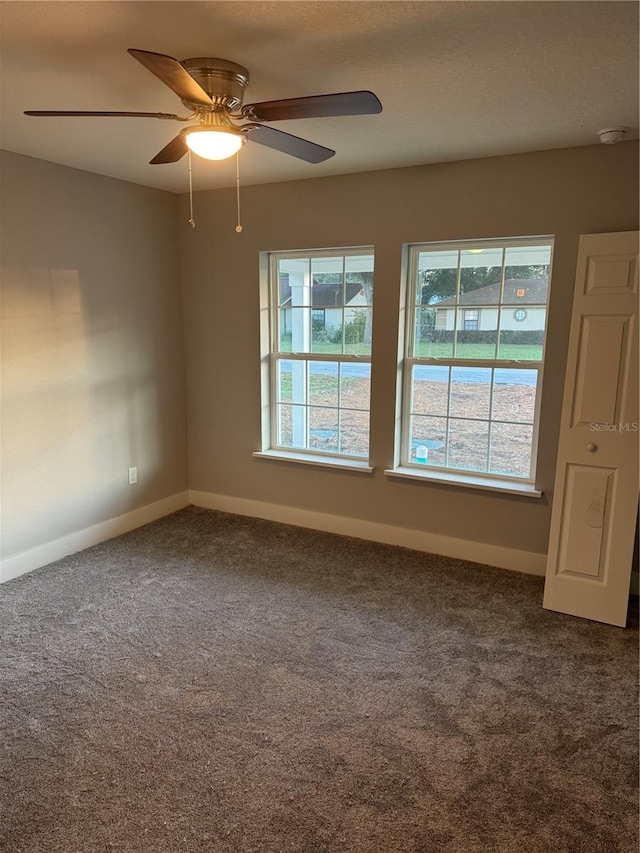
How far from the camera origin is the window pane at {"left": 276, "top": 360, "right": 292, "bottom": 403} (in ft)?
13.8

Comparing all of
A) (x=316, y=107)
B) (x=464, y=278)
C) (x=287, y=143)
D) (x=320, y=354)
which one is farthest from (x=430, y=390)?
(x=316, y=107)

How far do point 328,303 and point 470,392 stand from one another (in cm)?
118

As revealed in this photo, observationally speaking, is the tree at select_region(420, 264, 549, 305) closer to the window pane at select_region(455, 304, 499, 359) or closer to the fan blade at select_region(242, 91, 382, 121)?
the window pane at select_region(455, 304, 499, 359)

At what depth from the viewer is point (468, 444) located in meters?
3.64

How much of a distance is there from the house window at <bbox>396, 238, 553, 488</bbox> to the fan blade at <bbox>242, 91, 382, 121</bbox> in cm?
180

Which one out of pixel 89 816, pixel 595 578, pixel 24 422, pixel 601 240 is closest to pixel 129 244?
pixel 24 422

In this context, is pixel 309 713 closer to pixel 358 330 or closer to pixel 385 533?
pixel 385 533

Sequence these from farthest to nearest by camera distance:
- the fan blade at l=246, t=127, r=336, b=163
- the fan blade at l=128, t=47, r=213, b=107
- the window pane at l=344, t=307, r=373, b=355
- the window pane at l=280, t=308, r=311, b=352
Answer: the window pane at l=280, t=308, r=311, b=352
the window pane at l=344, t=307, r=373, b=355
the fan blade at l=246, t=127, r=336, b=163
the fan blade at l=128, t=47, r=213, b=107

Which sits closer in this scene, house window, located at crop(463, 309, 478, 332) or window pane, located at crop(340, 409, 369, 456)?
house window, located at crop(463, 309, 478, 332)

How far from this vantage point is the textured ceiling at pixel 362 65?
1641 millimetres

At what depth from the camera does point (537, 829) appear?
1749 millimetres

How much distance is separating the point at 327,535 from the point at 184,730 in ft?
6.59

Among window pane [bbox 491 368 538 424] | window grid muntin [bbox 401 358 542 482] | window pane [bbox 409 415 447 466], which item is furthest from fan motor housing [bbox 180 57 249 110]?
window pane [bbox 409 415 447 466]

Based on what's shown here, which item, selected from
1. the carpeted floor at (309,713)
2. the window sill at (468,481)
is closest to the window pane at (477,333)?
the window sill at (468,481)
